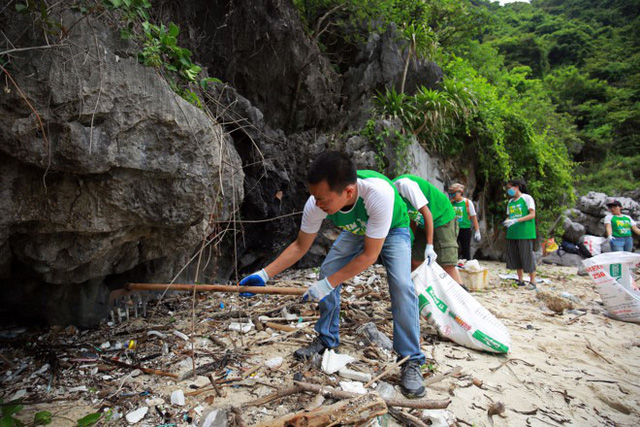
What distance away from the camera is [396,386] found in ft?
7.02

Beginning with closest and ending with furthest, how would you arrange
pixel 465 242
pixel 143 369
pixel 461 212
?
pixel 143 369
pixel 461 212
pixel 465 242

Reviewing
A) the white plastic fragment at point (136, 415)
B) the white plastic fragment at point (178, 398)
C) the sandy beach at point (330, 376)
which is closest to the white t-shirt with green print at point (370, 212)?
the sandy beach at point (330, 376)

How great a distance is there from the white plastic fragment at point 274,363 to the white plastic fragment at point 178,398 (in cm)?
59

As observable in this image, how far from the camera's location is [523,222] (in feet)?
16.1

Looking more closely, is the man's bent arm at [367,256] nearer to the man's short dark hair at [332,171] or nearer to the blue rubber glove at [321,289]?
the blue rubber glove at [321,289]

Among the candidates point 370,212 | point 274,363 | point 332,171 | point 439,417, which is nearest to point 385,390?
point 439,417

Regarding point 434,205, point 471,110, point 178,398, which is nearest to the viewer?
point 178,398

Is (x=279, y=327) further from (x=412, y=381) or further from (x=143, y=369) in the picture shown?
(x=412, y=381)

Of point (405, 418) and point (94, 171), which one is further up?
point (94, 171)

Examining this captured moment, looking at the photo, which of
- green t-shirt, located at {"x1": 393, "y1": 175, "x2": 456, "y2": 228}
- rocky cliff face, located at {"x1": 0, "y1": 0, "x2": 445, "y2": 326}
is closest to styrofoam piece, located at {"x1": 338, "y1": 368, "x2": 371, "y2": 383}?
rocky cliff face, located at {"x1": 0, "y1": 0, "x2": 445, "y2": 326}

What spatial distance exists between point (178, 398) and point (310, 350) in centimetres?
93

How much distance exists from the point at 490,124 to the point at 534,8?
31.2 m

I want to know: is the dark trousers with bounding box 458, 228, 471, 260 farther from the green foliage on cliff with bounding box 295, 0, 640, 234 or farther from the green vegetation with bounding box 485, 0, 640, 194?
the green vegetation with bounding box 485, 0, 640, 194

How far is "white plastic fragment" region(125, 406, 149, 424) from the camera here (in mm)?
1788
